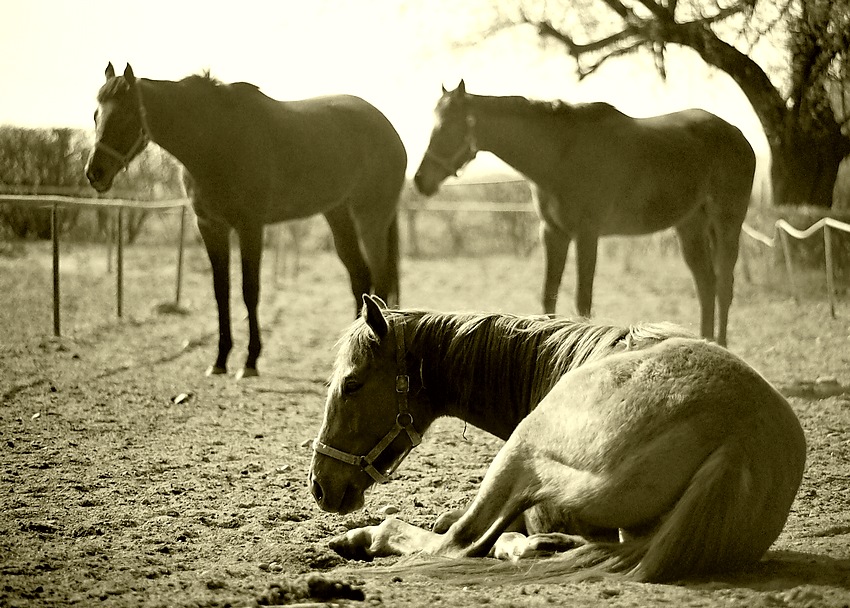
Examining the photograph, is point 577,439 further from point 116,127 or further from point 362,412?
point 116,127

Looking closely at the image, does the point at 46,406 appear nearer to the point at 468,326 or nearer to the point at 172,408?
the point at 172,408

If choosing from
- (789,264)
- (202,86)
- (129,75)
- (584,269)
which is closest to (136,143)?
(129,75)

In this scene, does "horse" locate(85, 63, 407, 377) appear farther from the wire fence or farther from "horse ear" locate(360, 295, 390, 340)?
"horse ear" locate(360, 295, 390, 340)

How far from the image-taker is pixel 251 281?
24.6ft

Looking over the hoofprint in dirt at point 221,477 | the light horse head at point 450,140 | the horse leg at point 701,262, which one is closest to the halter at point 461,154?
the light horse head at point 450,140

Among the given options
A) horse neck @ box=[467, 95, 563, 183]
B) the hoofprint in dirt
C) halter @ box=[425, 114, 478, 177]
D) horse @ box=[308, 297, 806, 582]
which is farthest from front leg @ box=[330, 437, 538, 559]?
halter @ box=[425, 114, 478, 177]

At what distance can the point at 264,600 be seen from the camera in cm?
259

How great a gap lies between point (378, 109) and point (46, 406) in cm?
438

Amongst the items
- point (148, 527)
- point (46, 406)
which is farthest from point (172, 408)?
point (148, 527)

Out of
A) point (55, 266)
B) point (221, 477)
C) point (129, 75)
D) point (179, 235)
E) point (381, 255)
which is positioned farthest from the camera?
point (179, 235)

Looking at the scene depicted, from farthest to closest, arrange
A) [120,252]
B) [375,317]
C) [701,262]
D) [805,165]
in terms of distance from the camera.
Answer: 1. [805,165]
2. [120,252]
3. [701,262]
4. [375,317]

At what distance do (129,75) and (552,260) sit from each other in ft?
11.4

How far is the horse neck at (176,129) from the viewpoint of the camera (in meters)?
7.19

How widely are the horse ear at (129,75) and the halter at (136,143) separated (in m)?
0.03
